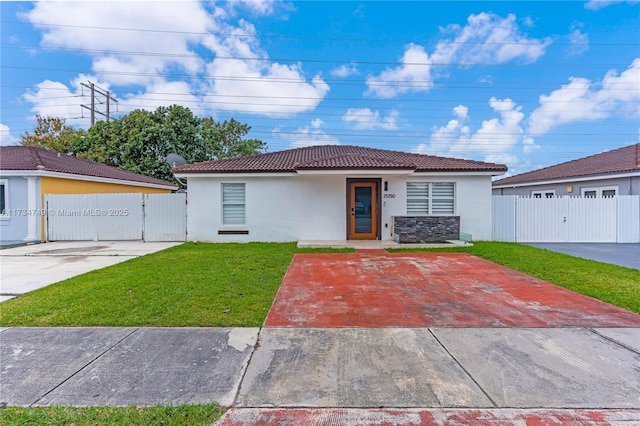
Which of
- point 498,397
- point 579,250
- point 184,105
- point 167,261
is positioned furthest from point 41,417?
point 184,105

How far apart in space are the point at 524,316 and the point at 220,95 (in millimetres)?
27597

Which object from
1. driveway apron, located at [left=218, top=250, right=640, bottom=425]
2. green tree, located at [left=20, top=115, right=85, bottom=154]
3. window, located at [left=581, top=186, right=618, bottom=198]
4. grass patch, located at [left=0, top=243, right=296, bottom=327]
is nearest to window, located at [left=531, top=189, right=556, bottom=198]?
window, located at [left=581, top=186, right=618, bottom=198]

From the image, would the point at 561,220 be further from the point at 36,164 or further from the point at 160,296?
the point at 36,164

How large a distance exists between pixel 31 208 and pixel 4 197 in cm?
143

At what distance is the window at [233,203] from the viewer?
12969 mm

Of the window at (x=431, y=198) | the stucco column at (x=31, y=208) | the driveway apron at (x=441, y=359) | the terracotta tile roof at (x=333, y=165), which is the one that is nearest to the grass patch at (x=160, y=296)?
the driveway apron at (x=441, y=359)

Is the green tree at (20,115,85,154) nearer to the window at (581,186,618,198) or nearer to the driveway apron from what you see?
the driveway apron

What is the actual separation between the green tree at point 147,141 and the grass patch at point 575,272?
Answer: 22.9 m

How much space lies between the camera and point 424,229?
12.2 metres

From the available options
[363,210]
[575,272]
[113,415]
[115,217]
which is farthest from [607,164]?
[115,217]

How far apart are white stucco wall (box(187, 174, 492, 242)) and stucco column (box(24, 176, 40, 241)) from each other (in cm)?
647

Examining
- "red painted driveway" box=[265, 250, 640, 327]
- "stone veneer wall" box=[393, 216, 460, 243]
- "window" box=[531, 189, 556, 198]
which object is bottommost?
"red painted driveway" box=[265, 250, 640, 327]

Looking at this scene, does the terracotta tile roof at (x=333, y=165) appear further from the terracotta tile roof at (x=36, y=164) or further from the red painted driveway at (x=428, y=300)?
the terracotta tile roof at (x=36, y=164)

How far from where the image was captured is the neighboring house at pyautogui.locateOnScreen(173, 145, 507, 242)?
1270cm
